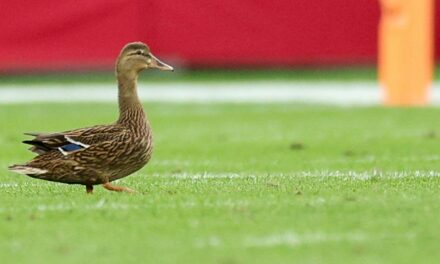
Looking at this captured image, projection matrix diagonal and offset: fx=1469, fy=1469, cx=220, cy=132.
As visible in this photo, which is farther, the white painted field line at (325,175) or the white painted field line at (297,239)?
the white painted field line at (325,175)

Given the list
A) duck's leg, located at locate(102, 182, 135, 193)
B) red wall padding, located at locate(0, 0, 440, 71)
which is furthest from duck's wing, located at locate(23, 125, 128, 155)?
red wall padding, located at locate(0, 0, 440, 71)

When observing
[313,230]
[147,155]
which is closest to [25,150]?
[147,155]

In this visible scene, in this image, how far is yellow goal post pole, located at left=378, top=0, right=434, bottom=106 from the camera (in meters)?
18.8

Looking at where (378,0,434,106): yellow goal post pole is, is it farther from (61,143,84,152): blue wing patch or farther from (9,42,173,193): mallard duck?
(61,143,84,152): blue wing patch

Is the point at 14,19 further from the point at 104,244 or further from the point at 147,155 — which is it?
the point at 104,244

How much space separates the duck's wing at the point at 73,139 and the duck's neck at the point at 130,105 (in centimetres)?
16

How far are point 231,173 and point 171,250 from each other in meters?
4.11

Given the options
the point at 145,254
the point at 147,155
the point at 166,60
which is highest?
the point at 166,60

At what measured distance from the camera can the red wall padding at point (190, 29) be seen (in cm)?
2377

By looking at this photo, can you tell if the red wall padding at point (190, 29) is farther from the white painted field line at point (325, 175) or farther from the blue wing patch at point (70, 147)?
the blue wing patch at point (70, 147)

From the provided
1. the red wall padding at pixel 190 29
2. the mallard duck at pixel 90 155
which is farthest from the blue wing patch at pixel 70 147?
the red wall padding at pixel 190 29

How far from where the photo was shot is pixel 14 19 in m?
23.7

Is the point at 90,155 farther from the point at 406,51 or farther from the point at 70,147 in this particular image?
the point at 406,51

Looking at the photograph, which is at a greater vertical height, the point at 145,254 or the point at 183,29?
the point at 183,29
